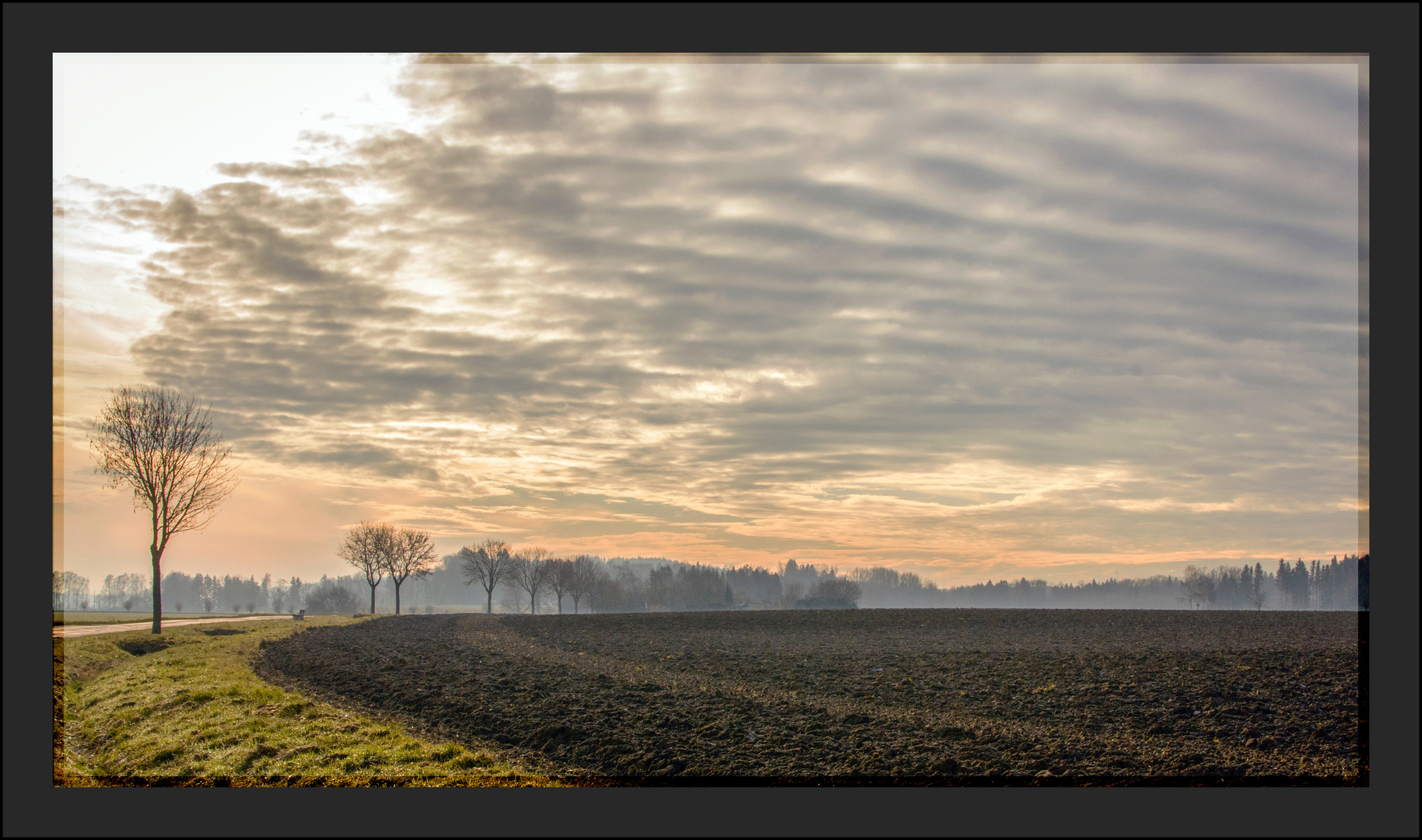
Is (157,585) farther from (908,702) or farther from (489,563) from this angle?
(489,563)

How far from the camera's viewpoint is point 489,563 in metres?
79.2

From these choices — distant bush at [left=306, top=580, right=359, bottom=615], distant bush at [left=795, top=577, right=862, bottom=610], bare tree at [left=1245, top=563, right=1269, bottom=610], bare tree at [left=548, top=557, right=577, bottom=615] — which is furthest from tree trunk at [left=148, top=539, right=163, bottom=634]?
distant bush at [left=306, top=580, right=359, bottom=615]

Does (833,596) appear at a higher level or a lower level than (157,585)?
lower

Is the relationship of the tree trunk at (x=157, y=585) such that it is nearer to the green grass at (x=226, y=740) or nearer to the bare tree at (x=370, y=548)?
the green grass at (x=226, y=740)

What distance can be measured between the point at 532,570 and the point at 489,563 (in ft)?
24.6

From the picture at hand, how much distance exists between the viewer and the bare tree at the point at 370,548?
231 feet

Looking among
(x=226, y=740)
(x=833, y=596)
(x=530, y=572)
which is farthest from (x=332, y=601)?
(x=226, y=740)

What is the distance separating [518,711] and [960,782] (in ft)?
33.4

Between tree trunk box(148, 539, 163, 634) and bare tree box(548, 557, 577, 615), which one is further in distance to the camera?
bare tree box(548, 557, 577, 615)

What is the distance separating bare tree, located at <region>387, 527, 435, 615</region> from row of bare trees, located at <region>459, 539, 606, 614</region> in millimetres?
6603

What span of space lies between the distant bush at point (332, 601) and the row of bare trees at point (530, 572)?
108 feet

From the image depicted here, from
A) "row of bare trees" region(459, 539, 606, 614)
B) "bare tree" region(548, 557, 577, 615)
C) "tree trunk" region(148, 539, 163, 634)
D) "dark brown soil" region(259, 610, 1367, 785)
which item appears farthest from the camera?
"bare tree" region(548, 557, 577, 615)

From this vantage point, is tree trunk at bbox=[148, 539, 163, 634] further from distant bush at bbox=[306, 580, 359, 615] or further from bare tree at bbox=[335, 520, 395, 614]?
distant bush at bbox=[306, 580, 359, 615]

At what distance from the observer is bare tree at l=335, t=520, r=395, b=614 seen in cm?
7038
